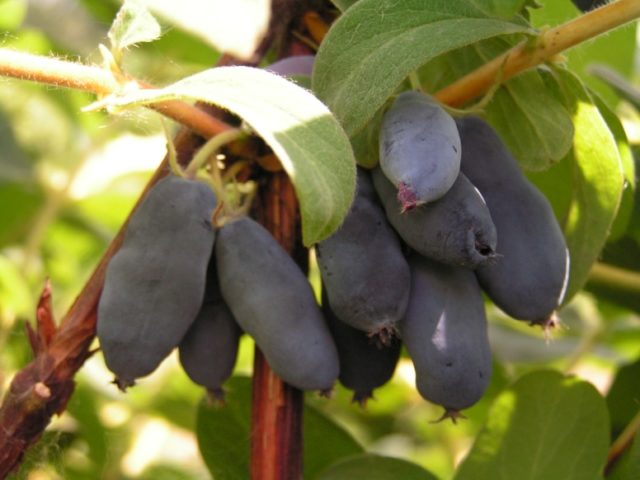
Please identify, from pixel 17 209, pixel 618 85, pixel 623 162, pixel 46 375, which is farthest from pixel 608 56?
pixel 17 209

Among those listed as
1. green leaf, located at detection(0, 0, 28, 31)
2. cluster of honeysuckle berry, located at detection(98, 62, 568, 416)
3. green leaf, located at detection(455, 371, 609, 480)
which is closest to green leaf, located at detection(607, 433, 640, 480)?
green leaf, located at detection(455, 371, 609, 480)

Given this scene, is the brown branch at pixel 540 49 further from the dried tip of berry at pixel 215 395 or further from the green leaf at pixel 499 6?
the dried tip of berry at pixel 215 395

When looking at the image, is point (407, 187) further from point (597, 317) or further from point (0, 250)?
point (0, 250)

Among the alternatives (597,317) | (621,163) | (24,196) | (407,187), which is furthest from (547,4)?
(24,196)

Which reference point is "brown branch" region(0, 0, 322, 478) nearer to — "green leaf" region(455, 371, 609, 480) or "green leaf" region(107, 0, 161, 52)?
"green leaf" region(107, 0, 161, 52)

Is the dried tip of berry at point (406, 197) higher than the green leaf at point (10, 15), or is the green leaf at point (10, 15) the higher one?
the dried tip of berry at point (406, 197)

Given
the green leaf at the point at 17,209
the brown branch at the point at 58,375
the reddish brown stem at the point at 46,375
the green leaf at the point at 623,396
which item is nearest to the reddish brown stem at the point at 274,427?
the brown branch at the point at 58,375
